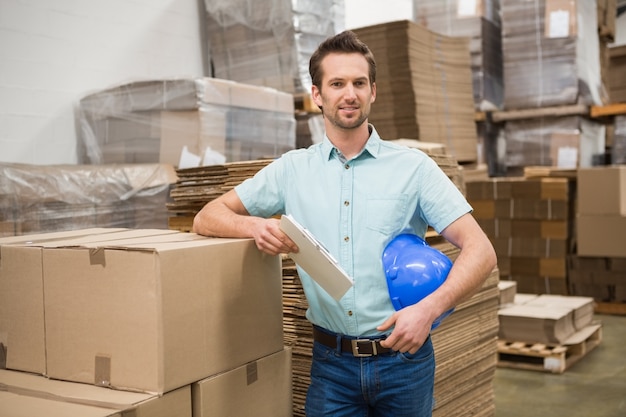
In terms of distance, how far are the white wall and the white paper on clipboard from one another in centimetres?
326

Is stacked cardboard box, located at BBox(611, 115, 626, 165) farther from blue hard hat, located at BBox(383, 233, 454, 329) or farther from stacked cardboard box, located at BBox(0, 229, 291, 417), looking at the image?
stacked cardboard box, located at BBox(0, 229, 291, 417)

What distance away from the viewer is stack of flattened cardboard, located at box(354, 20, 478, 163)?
5.89 m

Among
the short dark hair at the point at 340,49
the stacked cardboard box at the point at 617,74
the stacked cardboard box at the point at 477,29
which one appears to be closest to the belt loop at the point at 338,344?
the short dark hair at the point at 340,49

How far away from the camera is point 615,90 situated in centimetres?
872

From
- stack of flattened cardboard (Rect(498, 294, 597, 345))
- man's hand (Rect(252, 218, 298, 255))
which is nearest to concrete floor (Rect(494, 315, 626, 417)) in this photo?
stack of flattened cardboard (Rect(498, 294, 597, 345))

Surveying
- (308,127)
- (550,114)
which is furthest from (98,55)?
(550,114)

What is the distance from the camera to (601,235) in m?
7.15

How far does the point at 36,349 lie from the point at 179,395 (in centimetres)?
54

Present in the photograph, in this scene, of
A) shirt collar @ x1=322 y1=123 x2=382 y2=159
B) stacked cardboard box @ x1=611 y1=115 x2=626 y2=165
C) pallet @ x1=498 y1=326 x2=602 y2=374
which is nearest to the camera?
shirt collar @ x1=322 y1=123 x2=382 y2=159

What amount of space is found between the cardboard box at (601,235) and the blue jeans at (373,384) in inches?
209

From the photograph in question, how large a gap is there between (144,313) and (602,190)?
612 cm

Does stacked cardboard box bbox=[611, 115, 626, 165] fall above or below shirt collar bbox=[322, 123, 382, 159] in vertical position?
above

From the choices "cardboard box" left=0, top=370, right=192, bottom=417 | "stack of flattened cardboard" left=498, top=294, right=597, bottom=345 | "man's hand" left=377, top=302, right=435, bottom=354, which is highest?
"man's hand" left=377, top=302, right=435, bottom=354

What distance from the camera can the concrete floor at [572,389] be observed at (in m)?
4.59
